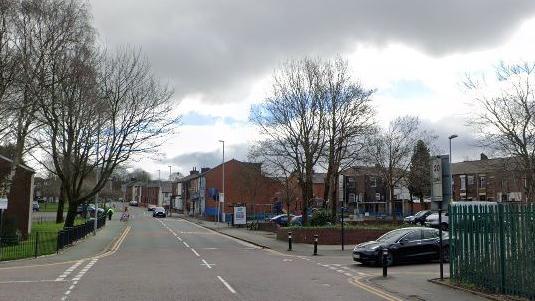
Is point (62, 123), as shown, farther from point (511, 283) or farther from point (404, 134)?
point (404, 134)

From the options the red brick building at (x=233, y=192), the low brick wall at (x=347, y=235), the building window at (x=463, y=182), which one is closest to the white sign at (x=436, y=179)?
the low brick wall at (x=347, y=235)

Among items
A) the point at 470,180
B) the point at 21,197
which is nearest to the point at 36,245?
the point at 21,197

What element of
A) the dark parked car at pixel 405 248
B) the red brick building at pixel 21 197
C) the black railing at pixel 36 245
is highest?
the red brick building at pixel 21 197

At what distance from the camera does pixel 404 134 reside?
189 ft

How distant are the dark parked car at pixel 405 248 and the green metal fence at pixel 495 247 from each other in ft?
22.0

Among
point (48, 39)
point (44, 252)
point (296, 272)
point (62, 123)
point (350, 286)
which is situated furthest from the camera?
point (62, 123)

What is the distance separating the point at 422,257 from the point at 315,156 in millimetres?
16903

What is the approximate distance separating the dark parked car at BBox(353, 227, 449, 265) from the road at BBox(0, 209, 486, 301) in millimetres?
886

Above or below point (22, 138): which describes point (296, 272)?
below

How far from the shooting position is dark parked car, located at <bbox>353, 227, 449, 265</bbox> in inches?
859

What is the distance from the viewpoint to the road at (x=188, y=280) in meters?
13.1

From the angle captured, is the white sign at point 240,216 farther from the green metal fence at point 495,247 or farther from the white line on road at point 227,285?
the green metal fence at point 495,247

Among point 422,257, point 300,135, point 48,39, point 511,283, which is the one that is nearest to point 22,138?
point 48,39

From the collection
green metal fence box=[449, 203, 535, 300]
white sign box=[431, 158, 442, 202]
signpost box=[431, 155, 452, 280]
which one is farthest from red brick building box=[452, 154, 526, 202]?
green metal fence box=[449, 203, 535, 300]
